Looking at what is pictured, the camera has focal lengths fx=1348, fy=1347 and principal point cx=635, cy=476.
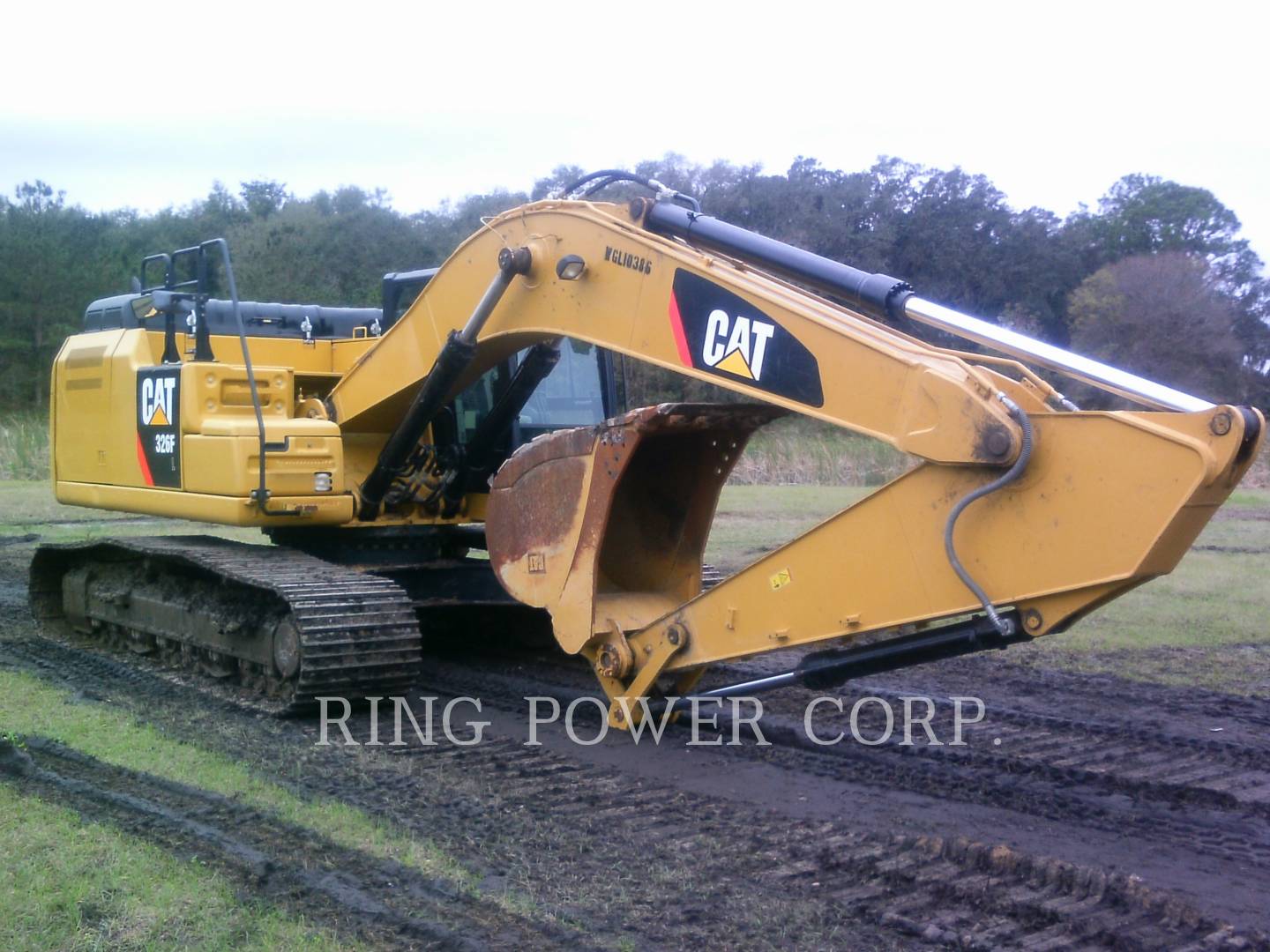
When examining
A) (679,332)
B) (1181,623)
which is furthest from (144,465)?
(1181,623)

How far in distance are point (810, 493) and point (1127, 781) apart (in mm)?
16155

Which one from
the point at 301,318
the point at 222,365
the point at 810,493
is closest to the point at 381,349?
the point at 222,365

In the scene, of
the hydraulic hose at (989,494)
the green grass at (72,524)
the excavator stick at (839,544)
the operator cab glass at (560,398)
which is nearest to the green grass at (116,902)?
the excavator stick at (839,544)

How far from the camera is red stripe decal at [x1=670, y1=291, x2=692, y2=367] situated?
5.71 metres

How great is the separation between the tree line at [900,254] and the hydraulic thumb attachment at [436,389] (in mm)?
16395

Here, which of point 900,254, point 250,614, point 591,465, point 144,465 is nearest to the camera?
point 591,465

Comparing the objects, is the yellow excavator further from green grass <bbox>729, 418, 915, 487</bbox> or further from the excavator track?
green grass <bbox>729, 418, 915, 487</bbox>

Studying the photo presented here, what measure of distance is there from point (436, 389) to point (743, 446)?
1.78 meters

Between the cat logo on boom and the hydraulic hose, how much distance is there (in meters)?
0.73

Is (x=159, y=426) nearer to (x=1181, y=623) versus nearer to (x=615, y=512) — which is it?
(x=615, y=512)

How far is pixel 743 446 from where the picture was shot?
663 cm

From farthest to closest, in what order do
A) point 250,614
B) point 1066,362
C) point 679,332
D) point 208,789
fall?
point 250,614
point 679,332
point 208,789
point 1066,362

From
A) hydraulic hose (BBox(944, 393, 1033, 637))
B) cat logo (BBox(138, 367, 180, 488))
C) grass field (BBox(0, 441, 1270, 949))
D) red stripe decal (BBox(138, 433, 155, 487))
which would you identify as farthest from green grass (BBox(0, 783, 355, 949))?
red stripe decal (BBox(138, 433, 155, 487))

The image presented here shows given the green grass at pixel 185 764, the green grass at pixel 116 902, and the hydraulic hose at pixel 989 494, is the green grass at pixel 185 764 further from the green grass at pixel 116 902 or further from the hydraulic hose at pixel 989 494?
the hydraulic hose at pixel 989 494
